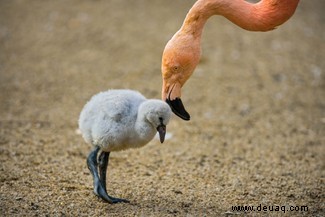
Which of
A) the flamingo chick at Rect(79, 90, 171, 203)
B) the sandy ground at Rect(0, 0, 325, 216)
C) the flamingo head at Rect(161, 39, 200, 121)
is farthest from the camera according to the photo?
the sandy ground at Rect(0, 0, 325, 216)

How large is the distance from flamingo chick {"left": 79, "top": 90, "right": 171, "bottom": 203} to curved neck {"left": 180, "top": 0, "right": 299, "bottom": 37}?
74cm

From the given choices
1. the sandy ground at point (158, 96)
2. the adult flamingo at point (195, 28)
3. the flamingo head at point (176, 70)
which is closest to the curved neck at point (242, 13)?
the adult flamingo at point (195, 28)

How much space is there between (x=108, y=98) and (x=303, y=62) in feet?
17.9

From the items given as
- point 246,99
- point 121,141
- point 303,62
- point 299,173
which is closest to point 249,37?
point 303,62

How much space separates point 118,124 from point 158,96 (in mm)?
3416

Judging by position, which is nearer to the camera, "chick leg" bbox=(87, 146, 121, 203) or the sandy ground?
"chick leg" bbox=(87, 146, 121, 203)

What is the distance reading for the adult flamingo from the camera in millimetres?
3891

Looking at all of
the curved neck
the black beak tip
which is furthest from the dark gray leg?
the curved neck

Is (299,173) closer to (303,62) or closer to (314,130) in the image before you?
(314,130)

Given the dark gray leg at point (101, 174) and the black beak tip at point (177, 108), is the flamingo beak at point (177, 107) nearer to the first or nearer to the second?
the black beak tip at point (177, 108)

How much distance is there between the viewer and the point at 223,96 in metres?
7.41

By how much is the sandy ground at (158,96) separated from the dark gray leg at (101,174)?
8 centimetres

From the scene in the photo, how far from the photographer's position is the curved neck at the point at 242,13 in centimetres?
396

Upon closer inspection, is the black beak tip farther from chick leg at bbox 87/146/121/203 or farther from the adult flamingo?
chick leg at bbox 87/146/121/203
